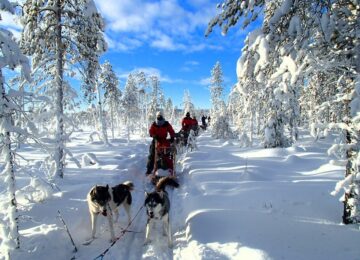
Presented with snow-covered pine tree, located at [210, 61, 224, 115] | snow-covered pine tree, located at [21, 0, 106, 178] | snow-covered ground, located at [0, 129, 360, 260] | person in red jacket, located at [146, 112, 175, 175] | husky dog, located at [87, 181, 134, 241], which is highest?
snow-covered pine tree, located at [210, 61, 224, 115]

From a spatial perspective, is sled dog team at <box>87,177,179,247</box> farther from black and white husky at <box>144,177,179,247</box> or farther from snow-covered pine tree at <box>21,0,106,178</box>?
snow-covered pine tree at <box>21,0,106,178</box>

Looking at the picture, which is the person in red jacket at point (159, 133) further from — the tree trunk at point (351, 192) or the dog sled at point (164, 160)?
the tree trunk at point (351, 192)

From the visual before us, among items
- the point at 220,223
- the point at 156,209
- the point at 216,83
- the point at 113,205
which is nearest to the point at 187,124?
the point at 113,205

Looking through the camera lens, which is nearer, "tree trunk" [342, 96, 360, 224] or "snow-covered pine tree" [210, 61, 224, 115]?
"tree trunk" [342, 96, 360, 224]

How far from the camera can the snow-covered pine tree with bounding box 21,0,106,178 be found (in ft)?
32.0

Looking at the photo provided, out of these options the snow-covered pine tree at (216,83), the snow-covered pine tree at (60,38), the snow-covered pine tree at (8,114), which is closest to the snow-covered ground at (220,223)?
the snow-covered pine tree at (8,114)

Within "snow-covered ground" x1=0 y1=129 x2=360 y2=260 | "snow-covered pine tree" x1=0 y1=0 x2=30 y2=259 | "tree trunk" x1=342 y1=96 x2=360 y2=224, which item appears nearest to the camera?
"tree trunk" x1=342 y1=96 x2=360 y2=224

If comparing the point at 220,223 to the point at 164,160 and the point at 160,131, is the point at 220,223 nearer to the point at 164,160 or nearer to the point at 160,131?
the point at 164,160

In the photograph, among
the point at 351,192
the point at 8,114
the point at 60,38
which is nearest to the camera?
the point at 351,192

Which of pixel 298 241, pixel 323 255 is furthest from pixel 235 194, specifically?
pixel 323 255

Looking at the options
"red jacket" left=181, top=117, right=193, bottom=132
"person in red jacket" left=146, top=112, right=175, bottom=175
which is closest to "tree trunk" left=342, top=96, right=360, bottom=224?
"person in red jacket" left=146, top=112, right=175, bottom=175

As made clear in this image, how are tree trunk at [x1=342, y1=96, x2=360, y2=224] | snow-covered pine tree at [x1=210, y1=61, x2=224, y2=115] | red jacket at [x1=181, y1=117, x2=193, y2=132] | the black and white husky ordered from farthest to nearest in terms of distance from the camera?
snow-covered pine tree at [x1=210, y1=61, x2=224, y2=115] → red jacket at [x1=181, y1=117, x2=193, y2=132] → the black and white husky → tree trunk at [x1=342, y1=96, x2=360, y2=224]

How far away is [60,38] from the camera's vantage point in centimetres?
1027

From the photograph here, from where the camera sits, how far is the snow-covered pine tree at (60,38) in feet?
32.0
